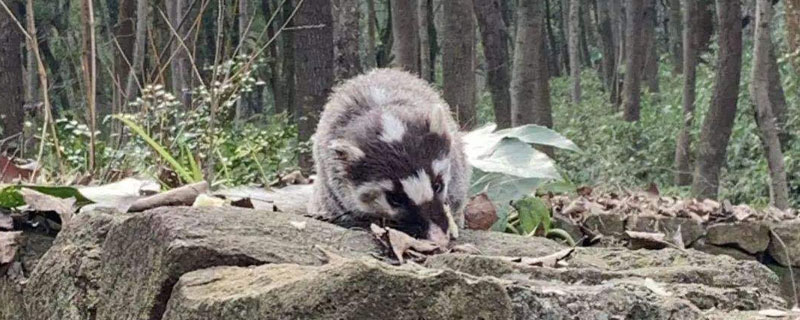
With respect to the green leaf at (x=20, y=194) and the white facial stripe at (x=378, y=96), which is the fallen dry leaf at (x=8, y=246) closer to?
the green leaf at (x=20, y=194)

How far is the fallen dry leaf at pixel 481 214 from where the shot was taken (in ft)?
16.8

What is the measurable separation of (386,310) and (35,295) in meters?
1.91

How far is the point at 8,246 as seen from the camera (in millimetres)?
4000

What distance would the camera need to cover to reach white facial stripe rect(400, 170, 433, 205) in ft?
14.9

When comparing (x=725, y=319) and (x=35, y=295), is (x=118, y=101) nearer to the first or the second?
(x=35, y=295)

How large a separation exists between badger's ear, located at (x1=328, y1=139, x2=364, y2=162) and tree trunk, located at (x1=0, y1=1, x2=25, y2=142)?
9133mm

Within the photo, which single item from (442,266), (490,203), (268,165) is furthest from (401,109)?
(268,165)

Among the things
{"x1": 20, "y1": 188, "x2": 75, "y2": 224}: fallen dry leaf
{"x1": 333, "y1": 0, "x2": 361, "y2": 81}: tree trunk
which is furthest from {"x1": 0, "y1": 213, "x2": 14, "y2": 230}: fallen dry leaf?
{"x1": 333, "y1": 0, "x2": 361, "y2": 81}: tree trunk

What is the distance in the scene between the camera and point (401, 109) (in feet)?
16.5

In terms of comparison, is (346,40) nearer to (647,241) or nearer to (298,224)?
(647,241)

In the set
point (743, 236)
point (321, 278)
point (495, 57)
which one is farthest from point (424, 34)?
point (321, 278)

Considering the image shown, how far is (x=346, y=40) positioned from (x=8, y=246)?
6.93 meters

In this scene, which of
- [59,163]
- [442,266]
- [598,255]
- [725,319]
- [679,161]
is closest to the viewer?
[725,319]

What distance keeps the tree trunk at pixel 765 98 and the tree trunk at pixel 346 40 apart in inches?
147
